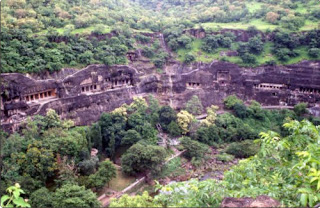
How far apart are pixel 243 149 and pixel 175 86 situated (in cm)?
948

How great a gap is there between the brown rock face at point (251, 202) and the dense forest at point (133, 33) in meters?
18.3

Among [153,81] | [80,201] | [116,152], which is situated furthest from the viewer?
[153,81]

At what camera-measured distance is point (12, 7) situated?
25250 millimetres

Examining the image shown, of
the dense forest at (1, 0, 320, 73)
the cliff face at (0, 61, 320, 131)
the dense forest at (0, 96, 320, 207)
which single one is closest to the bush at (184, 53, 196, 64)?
the dense forest at (1, 0, 320, 73)

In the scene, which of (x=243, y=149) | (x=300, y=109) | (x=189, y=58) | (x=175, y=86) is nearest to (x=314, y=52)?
(x=300, y=109)

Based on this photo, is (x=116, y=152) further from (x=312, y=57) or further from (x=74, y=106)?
(x=312, y=57)

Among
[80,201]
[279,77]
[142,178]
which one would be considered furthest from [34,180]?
[279,77]

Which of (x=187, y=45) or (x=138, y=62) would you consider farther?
(x=187, y=45)

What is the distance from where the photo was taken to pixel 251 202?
536 centimetres

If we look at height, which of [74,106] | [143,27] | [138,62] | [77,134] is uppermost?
[143,27]

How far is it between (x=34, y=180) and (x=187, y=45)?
67.0 feet

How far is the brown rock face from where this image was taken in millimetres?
5215

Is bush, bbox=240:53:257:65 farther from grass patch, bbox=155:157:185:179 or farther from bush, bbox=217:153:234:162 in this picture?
grass patch, bbox=155:157:185:179

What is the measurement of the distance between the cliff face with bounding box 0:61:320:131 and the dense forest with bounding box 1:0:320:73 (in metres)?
0.90
